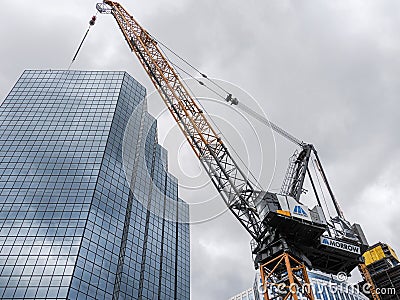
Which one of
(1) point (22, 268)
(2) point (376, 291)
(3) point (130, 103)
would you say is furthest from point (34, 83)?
(2) point (376, 291)

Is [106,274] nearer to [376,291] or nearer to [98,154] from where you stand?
[98,154]

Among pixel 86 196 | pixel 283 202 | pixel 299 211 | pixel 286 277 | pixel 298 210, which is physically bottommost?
pixel 286 277

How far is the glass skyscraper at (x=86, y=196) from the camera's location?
252 feet

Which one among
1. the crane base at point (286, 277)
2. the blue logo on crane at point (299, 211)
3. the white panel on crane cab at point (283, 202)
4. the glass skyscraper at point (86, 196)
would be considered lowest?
the crane base at point (286, 277)

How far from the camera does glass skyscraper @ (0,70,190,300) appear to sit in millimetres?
76812

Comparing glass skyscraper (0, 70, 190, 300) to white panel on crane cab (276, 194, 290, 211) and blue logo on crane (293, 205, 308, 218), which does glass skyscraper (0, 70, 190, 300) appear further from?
blue logo on crane (293, 205, 308, 218)

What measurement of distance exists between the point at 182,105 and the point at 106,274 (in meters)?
51.5

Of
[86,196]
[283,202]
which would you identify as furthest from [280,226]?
[86,196]

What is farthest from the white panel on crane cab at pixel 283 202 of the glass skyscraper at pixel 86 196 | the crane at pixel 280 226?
the glass skyscraper at pixel 86 196

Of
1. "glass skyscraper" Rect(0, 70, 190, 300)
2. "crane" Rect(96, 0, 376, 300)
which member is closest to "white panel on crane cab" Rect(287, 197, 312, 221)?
"crane" Rect(96, 0, 376, 300)

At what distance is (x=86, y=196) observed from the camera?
8988 centimetres

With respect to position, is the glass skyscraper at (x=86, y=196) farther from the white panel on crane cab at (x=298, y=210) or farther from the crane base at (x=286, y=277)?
the white panel on crane cab at (x=298, y=210)

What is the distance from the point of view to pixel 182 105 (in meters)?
49.5

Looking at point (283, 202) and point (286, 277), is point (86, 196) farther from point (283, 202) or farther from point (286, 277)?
point (286, 277)
